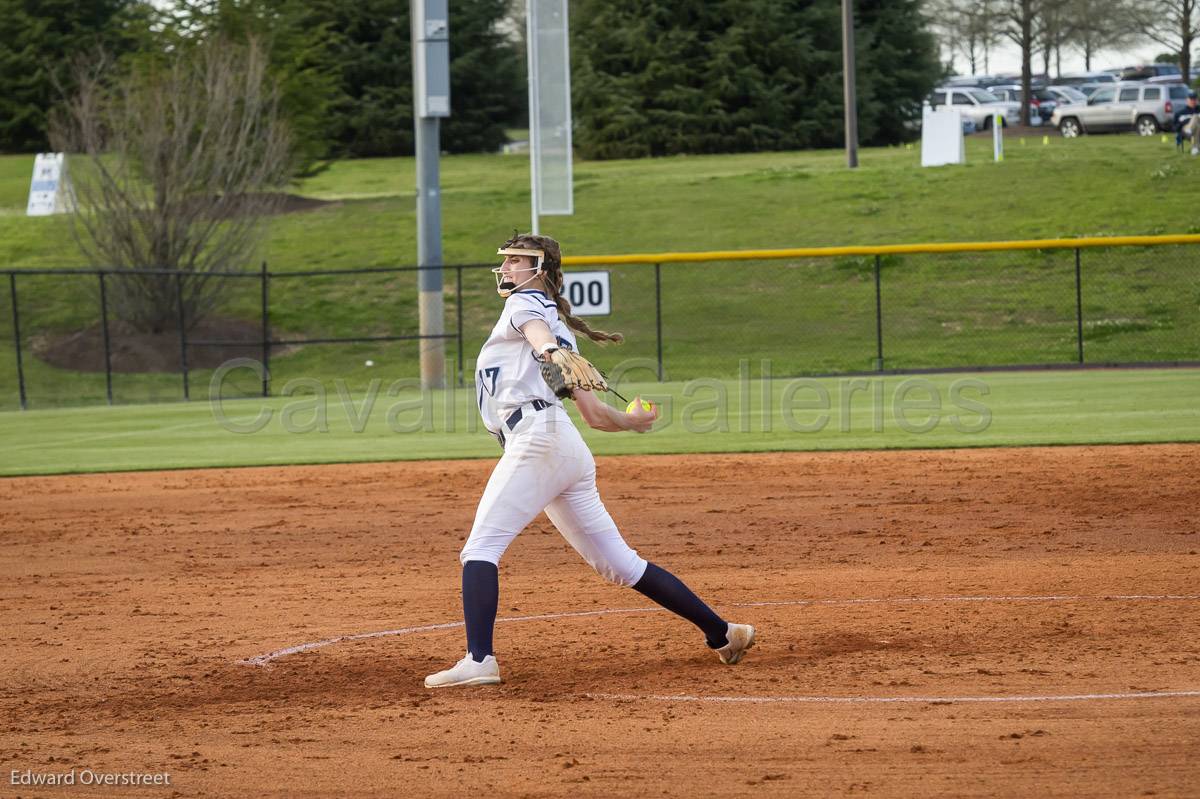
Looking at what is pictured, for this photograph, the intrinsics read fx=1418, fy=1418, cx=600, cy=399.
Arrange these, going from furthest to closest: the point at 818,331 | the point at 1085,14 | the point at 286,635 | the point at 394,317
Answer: the point at 1085,14
the point at 394,317
the point at 818,331
the point at 286,635

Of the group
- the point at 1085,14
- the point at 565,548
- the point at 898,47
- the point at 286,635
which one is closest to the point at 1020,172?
the point at 898,47

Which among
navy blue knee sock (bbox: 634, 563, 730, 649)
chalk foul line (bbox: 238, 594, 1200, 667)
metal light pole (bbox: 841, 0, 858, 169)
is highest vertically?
metal light pole (bbox: 841, 0, 858, 169)

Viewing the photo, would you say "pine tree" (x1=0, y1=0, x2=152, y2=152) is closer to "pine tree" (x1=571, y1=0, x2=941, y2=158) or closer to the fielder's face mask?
"pine tree" (x1=571, y1=0, x2=941, y2=158)

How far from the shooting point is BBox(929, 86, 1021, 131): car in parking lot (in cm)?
5734

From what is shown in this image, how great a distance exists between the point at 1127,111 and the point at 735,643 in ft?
161

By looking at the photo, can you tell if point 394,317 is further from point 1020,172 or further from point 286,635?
point 286,635

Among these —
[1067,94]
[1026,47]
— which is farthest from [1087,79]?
[1026,47]

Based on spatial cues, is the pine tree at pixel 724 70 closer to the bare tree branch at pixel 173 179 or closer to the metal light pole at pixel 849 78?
the metal light pole at pixel 849 78

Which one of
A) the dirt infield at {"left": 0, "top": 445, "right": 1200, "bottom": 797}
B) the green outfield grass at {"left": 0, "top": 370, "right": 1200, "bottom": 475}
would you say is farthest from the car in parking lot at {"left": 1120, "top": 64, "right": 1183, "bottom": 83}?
the dirt infield at {"left": 0, "top": 445, "right": 1200, "bottom": 797}

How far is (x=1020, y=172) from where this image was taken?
126ft

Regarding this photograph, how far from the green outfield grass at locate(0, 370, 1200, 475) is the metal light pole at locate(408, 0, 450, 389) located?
1174 mm

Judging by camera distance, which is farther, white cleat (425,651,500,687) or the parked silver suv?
the parked silver suv

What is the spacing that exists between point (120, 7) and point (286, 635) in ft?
183

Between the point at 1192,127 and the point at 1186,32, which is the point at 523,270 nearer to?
the point at 1192,127
